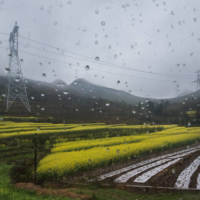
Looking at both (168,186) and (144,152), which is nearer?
(168,186)

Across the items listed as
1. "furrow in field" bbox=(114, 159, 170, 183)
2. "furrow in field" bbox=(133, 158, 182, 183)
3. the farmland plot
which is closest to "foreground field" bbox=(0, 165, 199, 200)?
the farmland plot

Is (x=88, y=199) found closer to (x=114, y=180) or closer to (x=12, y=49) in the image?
(x=114, y=180)

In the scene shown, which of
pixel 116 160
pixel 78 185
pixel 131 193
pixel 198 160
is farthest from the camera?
pixel 198 160

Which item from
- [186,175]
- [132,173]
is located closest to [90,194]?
[132,173]

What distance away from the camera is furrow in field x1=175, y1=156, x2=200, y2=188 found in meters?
7.22

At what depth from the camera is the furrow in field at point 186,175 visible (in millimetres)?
7221

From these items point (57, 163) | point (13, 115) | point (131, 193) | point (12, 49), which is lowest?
point (131, 193)

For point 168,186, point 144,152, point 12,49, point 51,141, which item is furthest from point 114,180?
point 12,49

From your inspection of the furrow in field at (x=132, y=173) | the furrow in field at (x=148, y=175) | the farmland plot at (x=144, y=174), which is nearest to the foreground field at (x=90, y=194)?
the farmland plot at (x=144, y=174)

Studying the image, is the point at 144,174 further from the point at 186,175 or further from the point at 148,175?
the point at 186,175

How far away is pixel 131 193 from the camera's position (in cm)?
646

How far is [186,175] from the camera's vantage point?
8.43m

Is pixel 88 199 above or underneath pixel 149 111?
underneath

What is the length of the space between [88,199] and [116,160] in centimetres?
552
